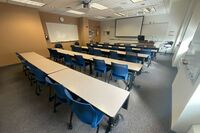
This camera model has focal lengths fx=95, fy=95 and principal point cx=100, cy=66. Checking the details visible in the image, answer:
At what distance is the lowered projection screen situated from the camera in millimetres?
8816

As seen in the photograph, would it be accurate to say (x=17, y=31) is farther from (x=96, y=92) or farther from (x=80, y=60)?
(x=96, y=92)

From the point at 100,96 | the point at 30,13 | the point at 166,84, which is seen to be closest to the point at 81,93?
the point at 100,96

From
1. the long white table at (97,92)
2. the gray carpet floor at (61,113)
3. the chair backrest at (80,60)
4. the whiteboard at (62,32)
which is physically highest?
the whiteboard at (62,32)

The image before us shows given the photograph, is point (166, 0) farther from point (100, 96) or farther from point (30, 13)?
point (30, 13)

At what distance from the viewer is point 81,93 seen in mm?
1429

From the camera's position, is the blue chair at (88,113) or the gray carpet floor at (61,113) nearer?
the blue chair at (88,113)

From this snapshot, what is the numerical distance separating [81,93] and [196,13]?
16.1 feet

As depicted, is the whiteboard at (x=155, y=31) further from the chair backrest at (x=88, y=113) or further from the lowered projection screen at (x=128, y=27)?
the chair backrest at (x=88, y=113)

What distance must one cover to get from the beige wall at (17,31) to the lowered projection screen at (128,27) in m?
7.39

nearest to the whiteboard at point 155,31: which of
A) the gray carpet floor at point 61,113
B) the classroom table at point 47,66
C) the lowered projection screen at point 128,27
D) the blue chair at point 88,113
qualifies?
the lowered projection screen at point 128,27

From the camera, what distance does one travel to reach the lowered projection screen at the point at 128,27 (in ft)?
28.9

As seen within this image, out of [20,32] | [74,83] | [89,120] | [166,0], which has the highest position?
[166,0]

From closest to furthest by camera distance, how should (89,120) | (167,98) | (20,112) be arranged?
(89,120) < (20,112) < (167,98)

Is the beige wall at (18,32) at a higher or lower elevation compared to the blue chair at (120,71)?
higher
